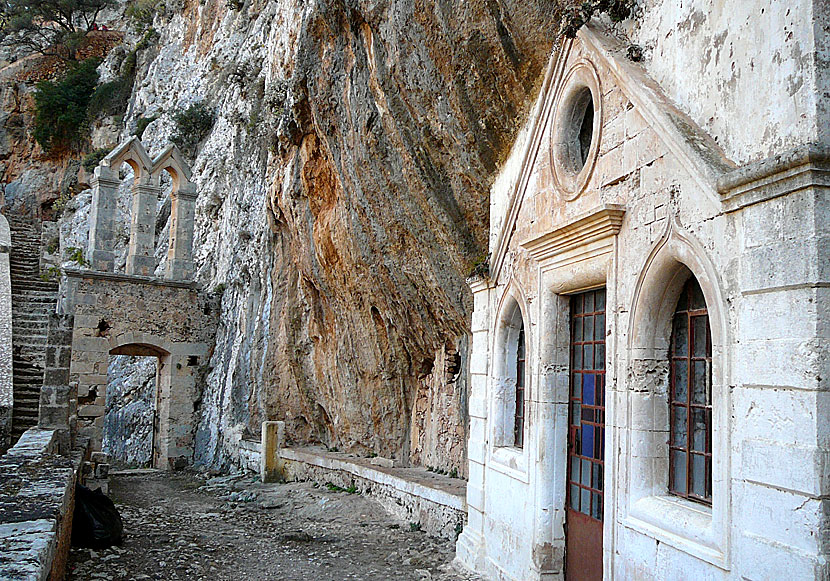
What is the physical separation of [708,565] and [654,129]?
267 cm

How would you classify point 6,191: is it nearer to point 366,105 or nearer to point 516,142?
point 366,105

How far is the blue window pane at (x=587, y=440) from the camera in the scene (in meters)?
5.71

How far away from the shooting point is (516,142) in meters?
7.21

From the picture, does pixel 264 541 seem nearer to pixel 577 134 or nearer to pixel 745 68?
pixel 577 134

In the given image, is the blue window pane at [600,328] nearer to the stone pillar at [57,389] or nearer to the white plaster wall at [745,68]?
the white plaster wall at [745,68]

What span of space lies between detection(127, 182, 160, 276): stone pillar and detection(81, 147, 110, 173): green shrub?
506 inches

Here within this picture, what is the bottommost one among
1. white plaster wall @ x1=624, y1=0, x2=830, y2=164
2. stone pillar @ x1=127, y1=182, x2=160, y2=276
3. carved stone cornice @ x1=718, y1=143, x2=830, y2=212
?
carved stone cornice @ x1=718, y1=143, x2=830, y2=212

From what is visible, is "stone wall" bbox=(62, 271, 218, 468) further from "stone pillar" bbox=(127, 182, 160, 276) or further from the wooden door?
the wooden door

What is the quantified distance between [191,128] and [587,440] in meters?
20.3

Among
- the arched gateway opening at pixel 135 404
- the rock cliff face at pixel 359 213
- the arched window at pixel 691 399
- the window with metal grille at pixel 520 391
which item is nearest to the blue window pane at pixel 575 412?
the window with metal grille at pixel 520 391

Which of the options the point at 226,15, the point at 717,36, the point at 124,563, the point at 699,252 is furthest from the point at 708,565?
the point at 226,15

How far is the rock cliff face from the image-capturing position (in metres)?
7.56

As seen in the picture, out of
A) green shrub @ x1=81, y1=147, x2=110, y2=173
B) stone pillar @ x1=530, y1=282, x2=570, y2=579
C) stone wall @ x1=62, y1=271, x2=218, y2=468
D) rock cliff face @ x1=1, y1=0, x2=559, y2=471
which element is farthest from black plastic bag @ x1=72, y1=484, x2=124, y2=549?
green shrub @ x1=81, y1=147, x2=110, y2=173

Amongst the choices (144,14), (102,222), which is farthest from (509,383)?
(144,14)
